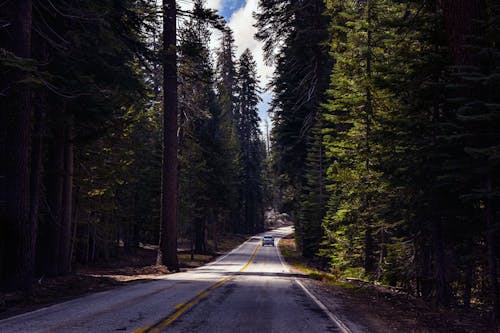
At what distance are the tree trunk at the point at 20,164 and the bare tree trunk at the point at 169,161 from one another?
37.2 feet

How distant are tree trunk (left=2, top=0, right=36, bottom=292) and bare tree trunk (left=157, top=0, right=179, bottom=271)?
1134 centimetres

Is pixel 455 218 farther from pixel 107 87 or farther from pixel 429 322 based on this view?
pixel 107 87

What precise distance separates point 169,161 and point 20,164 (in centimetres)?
1192

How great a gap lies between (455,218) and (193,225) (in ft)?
121

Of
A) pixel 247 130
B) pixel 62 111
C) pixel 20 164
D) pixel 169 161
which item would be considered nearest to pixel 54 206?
pixel 62 111

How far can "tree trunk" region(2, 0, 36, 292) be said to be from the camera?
1197cm

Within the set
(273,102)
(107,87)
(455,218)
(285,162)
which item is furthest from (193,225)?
(455,218)

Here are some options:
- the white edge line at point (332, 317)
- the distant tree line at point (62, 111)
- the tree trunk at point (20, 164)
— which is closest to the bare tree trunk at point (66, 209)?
the distant tree line at point (62, 111)

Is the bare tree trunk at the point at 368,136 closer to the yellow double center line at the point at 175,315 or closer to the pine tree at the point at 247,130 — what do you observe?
the yellow double center line at the point at 175,315

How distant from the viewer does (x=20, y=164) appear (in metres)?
12.1

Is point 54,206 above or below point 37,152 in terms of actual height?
below

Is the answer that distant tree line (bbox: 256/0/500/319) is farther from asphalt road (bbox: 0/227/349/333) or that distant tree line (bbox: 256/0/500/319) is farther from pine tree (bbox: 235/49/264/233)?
pine tree (bbox: 235/49/264/233)

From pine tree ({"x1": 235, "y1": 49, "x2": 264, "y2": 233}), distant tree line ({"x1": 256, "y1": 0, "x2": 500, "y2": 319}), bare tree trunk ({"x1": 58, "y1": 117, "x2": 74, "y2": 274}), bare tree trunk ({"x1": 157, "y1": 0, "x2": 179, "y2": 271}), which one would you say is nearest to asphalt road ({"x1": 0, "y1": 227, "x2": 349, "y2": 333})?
distant tree line ({"x1": 256, "y1": 0, "x2": 500, "y2": 319})

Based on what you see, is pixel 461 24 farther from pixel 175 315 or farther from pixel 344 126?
pixel 344 126
